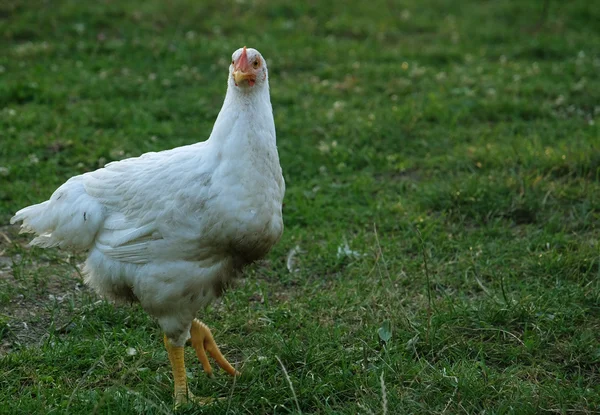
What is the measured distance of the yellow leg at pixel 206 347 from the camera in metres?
4.11

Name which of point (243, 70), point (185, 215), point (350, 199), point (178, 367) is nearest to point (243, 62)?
point (243, 70)

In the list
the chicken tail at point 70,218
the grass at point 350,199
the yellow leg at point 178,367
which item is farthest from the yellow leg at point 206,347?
the chicken tail at point 70,218

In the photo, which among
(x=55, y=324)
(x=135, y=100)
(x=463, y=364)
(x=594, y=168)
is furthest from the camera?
(x=135, y=100)

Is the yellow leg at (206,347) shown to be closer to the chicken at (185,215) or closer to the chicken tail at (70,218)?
the chicken at (185,215)

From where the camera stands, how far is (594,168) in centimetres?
612

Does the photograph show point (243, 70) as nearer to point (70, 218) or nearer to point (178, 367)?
point (70, 218)

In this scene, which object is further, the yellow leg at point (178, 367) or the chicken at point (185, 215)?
the yellow leg at point (178, 367)

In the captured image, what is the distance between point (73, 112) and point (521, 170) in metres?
4.21

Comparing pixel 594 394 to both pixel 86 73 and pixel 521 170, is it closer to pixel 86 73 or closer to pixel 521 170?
pixel 521 170

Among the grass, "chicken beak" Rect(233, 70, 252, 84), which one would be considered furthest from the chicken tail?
"chicken beak" Rect(233, 70, 252, 84)

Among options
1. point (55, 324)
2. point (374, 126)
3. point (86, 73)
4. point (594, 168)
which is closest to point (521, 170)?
point (594, 168)

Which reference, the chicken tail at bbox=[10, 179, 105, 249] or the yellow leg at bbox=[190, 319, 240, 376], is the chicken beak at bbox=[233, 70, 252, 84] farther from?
the yellow leg at bbox=[190, 319, 240, 376]

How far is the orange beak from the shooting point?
3546 millimetres

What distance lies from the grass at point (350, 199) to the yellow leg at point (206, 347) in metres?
0.08
